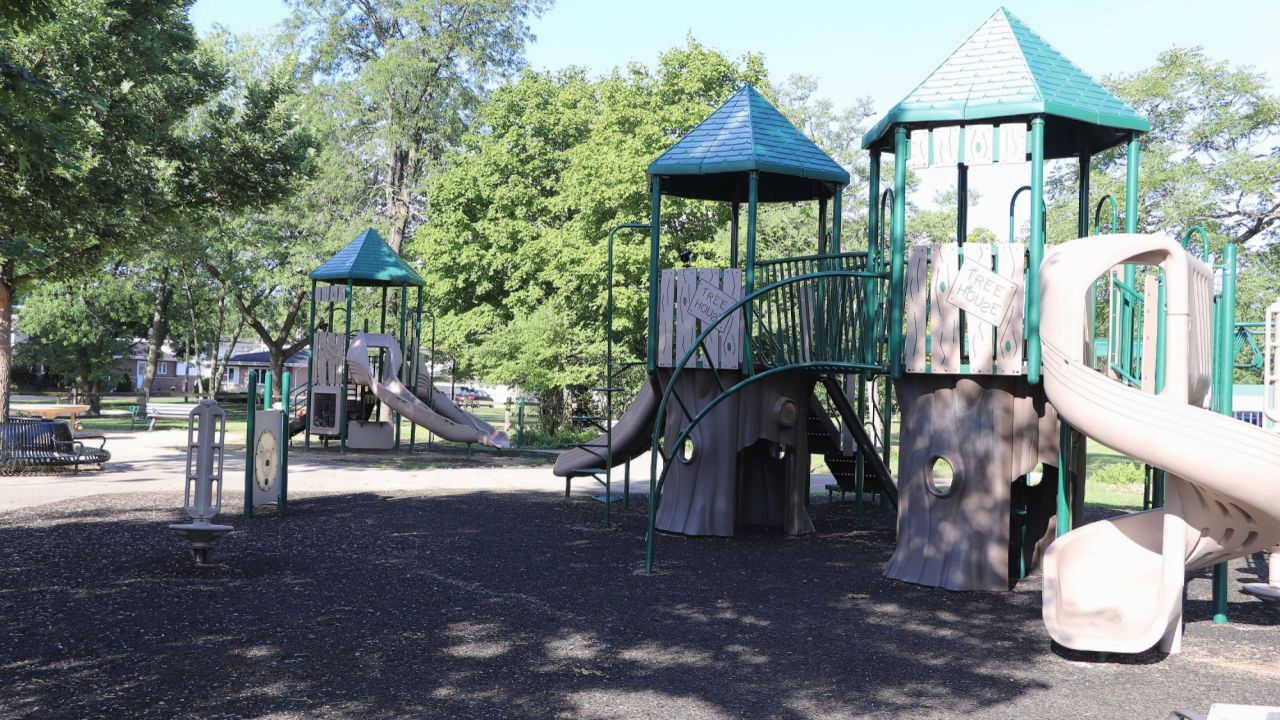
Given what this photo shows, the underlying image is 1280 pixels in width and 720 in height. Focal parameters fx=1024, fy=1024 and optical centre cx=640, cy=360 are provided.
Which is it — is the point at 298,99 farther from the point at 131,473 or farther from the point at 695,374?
the point at 695,374

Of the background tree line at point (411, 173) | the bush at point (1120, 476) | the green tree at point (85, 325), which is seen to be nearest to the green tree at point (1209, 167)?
the background tree line at point (411, 173)

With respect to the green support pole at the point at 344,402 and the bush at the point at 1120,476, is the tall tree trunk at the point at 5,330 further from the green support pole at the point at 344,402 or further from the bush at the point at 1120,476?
the bush at the point at 1120,476

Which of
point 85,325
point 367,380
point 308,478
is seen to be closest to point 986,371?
point 308,478

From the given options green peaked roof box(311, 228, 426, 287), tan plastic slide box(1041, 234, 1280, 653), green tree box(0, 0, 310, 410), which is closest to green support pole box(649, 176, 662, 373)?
tan plastic slide box(1041, 234, 1280, 653)

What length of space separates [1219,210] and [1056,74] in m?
20.9

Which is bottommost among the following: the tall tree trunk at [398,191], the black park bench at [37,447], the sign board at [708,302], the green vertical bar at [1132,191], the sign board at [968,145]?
the black park bench at [37,447]

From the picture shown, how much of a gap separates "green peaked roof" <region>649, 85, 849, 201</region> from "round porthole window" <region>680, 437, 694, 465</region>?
3348 millimetres

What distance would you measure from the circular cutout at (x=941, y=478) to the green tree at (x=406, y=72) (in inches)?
858

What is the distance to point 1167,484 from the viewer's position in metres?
7.08

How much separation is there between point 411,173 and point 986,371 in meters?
31.6

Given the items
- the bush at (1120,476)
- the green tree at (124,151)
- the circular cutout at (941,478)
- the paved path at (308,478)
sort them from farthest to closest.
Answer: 1. the bush at (1120,476)
2. the green tree at (124,151)
3. the paved path at (308,478)
4. the circular cutout at (941,478)

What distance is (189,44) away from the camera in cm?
2081

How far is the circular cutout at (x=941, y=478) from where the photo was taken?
31.3 ft

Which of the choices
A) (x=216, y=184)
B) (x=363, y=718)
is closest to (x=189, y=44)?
(x=216, y=184)
